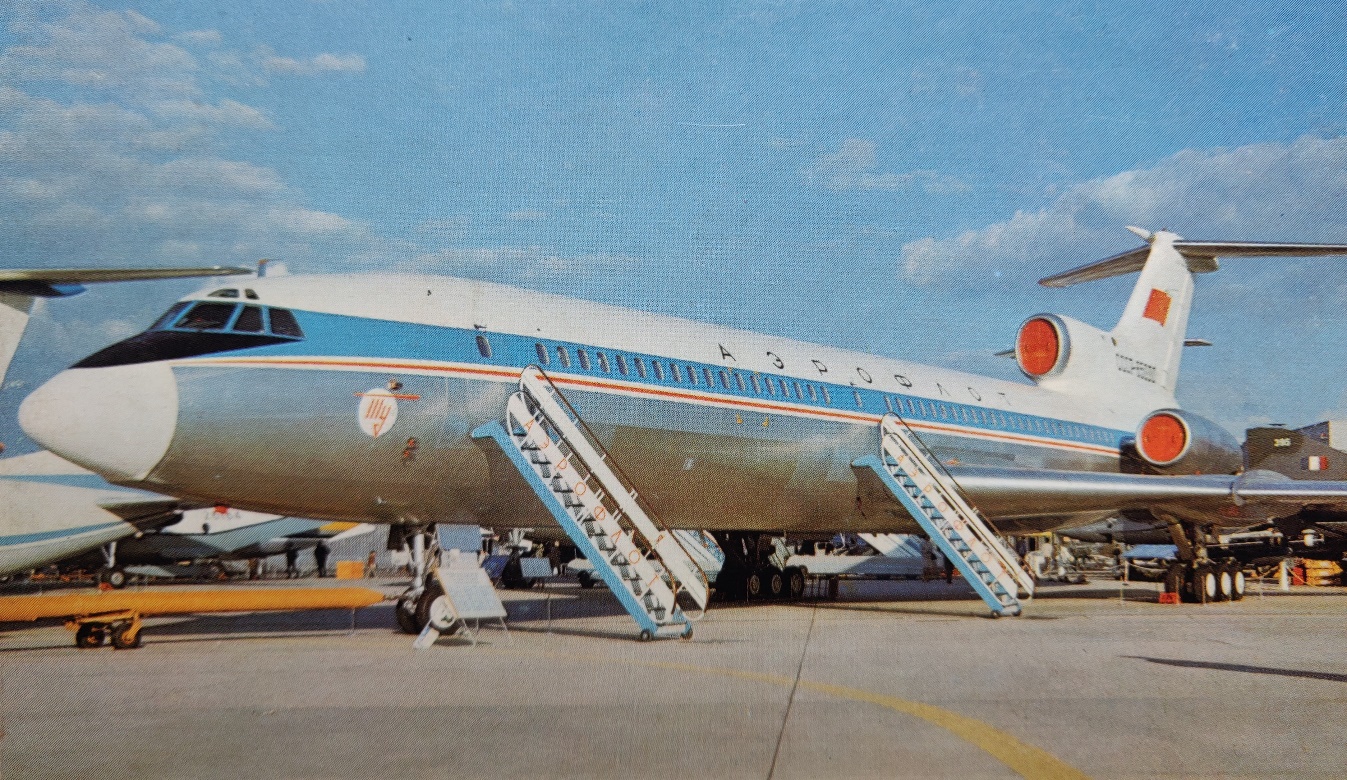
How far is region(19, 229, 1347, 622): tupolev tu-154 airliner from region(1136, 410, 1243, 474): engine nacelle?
65mm

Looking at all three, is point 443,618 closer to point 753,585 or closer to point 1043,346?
point 753,585

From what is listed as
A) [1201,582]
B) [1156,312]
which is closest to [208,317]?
[1201,582]

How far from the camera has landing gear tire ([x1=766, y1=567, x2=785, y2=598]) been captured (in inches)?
859

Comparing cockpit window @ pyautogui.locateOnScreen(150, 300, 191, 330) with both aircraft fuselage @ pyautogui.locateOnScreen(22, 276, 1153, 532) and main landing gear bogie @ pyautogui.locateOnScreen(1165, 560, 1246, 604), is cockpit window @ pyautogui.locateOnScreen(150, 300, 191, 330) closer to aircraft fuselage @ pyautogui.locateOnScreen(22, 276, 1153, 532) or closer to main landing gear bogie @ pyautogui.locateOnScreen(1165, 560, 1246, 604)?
aircraft fuselage @ pyautogui.locateOnScreen(22, 276, 1153, 532)

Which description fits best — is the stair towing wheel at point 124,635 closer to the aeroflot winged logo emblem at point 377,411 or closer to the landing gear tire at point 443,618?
the landing gear tire at point 443,618

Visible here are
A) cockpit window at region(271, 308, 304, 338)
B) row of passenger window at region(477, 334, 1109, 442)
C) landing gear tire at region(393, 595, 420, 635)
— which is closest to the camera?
cockpit window at region(271, 308, 304, 338)

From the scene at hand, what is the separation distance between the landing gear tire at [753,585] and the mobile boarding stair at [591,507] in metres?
7.81

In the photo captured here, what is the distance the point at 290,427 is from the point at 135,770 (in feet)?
20.1

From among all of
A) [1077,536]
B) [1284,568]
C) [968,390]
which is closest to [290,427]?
[968,390]

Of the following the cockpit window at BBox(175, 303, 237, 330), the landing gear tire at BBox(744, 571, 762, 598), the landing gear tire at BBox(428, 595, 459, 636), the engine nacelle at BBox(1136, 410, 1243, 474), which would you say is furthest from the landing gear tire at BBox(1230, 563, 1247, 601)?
the cockpit window at BBox(175, 303, 237, 330)

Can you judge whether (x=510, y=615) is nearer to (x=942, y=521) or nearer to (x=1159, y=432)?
(x=942, y=521)

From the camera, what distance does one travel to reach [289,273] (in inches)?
512

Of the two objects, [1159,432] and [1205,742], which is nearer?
[1205,742]

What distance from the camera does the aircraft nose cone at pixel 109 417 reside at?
1060 cm
